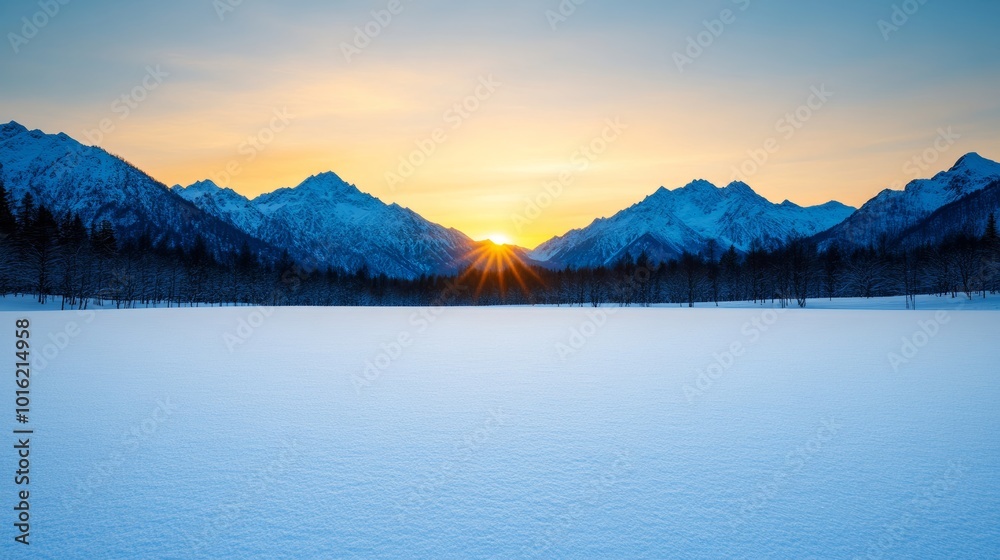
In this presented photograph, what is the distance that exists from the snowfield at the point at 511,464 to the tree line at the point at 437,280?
254 ft

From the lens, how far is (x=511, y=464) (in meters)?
6.88

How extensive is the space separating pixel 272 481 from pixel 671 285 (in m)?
132

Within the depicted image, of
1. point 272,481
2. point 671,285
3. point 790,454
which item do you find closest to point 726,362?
point 790,454

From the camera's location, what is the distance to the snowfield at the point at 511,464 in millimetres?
4844

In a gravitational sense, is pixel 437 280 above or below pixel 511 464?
above

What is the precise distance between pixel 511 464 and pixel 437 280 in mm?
181238

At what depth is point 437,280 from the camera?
18650cm

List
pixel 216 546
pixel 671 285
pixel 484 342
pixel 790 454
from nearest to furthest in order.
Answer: pixel 216 546, pixel 790 454, pixel 484 342, pixel 671 285

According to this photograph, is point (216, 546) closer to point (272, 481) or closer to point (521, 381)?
point (272, 481)

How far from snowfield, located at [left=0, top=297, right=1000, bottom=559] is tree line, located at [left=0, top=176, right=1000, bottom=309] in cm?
7746

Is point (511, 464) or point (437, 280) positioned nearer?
point (511, 464)

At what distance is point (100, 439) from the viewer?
26.2 ft

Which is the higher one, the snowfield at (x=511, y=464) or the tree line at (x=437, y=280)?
the tree line at (x=437, y=280)

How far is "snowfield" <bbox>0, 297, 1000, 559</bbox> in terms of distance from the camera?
191 inches
